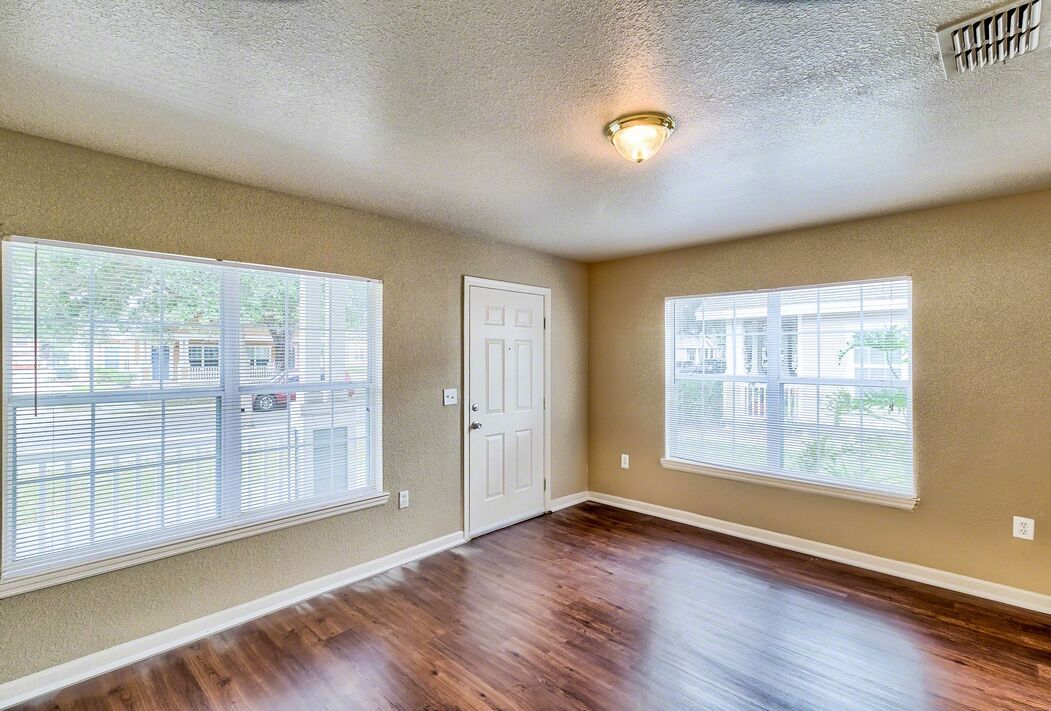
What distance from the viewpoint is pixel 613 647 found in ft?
8.00

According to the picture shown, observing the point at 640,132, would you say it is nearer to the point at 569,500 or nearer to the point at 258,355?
the point at 258,355

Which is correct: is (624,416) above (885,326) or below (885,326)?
below

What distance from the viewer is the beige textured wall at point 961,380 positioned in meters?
2.83

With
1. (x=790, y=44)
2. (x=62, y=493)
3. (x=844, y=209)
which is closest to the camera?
(x=790, y=44)

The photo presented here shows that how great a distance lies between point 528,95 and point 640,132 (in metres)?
0.49

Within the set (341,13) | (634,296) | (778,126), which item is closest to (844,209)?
(778,126)

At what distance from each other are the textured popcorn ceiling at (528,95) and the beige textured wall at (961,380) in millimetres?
339

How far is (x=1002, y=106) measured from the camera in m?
1.88

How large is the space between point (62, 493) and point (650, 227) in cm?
372

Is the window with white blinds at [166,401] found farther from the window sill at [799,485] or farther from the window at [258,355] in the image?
the window sill at [799,485]

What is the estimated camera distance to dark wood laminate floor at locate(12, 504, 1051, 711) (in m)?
2.09

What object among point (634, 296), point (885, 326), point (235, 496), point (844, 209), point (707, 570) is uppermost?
point (844, 209)

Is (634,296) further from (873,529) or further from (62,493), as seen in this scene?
(62,493)

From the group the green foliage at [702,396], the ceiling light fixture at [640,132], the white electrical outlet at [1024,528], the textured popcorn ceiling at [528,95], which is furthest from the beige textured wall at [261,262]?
the white electrical outlet at [1024,528]
